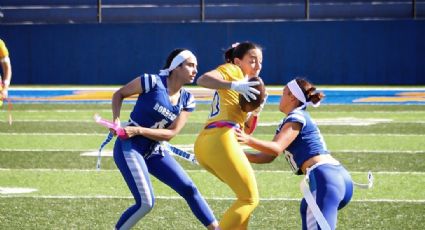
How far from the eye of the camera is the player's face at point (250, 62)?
6.80m

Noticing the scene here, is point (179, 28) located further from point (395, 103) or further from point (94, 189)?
point (94, 189)

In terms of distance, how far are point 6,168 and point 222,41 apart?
16183 millimetres

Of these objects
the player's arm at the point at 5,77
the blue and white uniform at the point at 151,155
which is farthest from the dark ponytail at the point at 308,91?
the player's arm at the point at 5,77

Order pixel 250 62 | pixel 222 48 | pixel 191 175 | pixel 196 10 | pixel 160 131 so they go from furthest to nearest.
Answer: pixel 196 10
pixel 222 48
pixel 191 175
pixel 160 131
pixel 250 62

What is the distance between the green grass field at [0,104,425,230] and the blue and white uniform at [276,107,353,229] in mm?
1764

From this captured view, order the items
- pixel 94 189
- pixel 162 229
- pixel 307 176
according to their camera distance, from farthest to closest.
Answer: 1. pixel 94 189
2. pixel 162 229
3. pixel 307 176

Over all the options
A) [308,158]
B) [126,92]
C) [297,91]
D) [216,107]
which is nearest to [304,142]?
[308,158]

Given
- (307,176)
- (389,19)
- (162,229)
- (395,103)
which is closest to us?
(307,176)

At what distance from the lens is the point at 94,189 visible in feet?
32.7

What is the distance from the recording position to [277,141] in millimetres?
6176

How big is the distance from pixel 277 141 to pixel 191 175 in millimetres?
4956

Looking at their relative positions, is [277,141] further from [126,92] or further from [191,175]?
[191,175]

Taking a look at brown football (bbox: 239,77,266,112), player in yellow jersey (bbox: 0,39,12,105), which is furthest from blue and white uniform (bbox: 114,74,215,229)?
player in yellow jersey (bbox: 0,39,12,105)

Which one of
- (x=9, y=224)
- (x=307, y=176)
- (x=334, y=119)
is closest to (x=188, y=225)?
(x=9, y=224)
